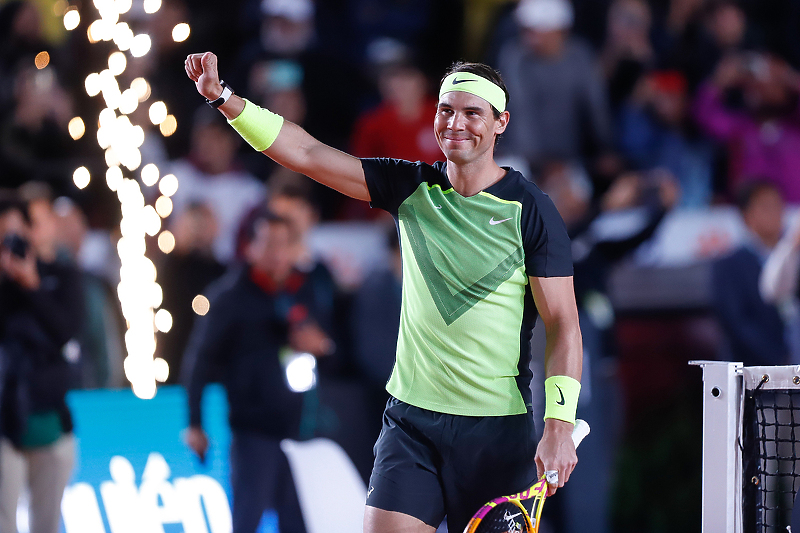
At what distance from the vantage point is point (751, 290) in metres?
7.16

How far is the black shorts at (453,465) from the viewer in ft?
9.98

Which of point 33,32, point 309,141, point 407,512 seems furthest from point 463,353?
point 33,32

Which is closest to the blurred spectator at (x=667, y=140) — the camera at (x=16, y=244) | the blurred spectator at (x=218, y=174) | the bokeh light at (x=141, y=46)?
the blurred spectator at (x=218, y=174)

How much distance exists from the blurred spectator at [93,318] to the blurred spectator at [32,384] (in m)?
0.38

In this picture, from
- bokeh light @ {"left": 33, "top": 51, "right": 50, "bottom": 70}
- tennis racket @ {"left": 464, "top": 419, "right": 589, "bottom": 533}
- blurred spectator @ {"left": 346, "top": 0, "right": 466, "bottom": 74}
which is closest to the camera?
tennis racket @ {"left": 464, "top": 419, "right": 589, "bottom": 533}

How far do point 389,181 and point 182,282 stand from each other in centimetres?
391

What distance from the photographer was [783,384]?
322 centimetres

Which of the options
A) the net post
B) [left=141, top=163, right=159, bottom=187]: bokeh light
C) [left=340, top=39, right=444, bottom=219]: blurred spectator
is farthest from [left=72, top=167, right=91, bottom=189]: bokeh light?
the net post

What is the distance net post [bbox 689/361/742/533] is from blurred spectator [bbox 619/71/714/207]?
4881 mm

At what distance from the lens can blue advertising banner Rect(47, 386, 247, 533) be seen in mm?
5902

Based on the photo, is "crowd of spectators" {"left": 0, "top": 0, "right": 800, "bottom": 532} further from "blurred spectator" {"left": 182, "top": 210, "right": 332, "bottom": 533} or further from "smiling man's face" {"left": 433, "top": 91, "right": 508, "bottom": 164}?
"smiling man's face" {"left": 433, "top": 91, "right": 508, "bottom": 164}

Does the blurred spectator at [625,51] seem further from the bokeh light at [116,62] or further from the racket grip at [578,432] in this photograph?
the racket grip at [578,432]

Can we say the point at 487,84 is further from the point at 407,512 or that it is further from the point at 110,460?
the point at 110,460

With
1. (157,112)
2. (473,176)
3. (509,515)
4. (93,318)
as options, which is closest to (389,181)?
(473,176)
